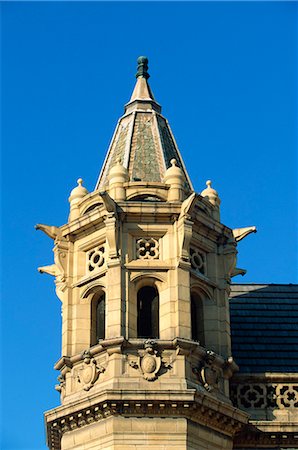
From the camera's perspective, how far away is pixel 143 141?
38.3m

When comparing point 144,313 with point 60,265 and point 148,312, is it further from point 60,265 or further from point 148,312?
point 60,265

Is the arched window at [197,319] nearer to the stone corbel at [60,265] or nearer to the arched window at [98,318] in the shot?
the arched window at [98,318]

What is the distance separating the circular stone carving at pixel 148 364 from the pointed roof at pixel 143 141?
611cm

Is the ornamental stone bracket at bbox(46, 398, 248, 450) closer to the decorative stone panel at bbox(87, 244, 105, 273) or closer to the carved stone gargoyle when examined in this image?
the carved stone gargoyle

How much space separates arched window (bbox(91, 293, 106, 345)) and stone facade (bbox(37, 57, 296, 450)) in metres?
0.04

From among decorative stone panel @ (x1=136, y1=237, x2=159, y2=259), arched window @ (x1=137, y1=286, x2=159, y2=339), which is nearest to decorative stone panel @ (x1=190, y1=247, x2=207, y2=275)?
decorative stone panel @ (x1=136, y1=237, x2=159, y2=259)

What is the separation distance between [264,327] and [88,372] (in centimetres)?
849

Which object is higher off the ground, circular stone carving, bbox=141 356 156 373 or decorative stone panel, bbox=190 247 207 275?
decorative stone panel, bbox=190 247 207 275

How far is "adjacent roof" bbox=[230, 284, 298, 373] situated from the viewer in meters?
37.2

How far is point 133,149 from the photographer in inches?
1492

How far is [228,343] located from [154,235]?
3804 mm

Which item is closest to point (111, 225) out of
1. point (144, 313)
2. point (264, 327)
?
point (144, 313)

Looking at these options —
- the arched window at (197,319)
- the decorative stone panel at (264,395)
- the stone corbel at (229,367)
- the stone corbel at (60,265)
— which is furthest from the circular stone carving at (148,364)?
the stone corbel at (60,265)

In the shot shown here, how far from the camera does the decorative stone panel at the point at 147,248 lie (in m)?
34.3
